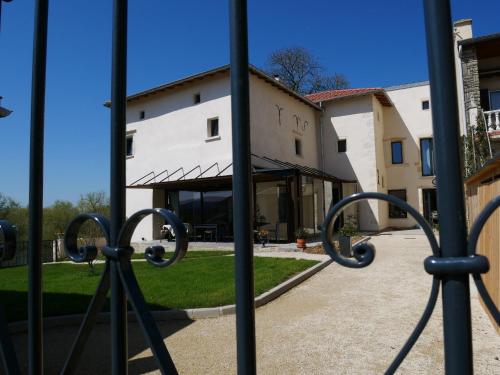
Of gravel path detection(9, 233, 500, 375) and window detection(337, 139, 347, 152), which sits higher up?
window detection(337, 139, 347, 152)

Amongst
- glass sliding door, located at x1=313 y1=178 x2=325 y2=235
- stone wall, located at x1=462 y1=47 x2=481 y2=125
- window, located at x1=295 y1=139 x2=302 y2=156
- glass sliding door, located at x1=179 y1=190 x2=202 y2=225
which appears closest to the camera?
stone wall, located at x1=462 y1=47 x2=481 y2=125

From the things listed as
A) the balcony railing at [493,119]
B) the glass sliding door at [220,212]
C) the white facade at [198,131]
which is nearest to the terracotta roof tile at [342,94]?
the white facade at [198,131]

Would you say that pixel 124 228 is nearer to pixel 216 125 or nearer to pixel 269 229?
pixel 269 229

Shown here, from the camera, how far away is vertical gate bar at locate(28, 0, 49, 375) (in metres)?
1.15

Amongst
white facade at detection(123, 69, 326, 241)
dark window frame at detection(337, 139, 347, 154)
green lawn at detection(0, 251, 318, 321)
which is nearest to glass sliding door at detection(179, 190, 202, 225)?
white facade at detection(123, 69, 326, 241)

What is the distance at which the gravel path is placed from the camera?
3.60m

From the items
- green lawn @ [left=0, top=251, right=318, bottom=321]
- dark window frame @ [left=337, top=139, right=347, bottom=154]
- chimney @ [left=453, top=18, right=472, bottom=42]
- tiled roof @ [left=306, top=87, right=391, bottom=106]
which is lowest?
green lawn @ [left=0, top=251, right=318, bottom=321]

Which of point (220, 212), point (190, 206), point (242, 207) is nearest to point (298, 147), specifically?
point (220, 212)

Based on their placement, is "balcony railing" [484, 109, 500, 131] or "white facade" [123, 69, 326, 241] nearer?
"balcony railing" [484, 109, 500, 131]

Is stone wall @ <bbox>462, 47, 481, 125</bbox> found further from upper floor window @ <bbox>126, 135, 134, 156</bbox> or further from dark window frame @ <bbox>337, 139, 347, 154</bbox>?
upper floor window @ <bbox>126, 135, 134, 156</bbox>

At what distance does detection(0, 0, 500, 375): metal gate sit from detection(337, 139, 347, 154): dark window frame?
69.9 feet

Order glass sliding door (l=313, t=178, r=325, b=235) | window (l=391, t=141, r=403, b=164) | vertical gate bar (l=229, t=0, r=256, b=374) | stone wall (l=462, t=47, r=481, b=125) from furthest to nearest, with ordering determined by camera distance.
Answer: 1. window (l=391, t=141, r=403, b=164)
2. glass sliding door (l=313, t=178, r=325, b=235)
3. stone wall (l=462, t=47, r=481, b=125)
4. vertical gate bar (l=229, t=0, r=256, b=374)

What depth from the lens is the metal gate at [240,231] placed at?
637 mm

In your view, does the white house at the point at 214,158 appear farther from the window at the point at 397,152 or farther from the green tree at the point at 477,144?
the green tree at the point at 477,144
